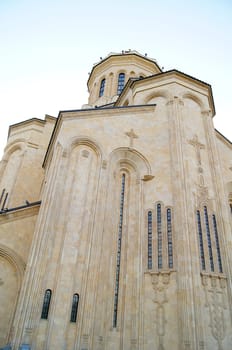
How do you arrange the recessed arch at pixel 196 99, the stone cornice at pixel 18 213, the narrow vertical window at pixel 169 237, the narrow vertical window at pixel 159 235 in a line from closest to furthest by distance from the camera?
the narrow vertical window at pixel 169 237 → the narrow vertical window at pixel 159 235 → the stone cornice at pixel 18 213 → the recessed arch at pixel 196 99

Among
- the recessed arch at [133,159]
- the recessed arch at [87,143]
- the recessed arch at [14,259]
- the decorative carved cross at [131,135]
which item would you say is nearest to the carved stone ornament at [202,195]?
the recessed arch at [133,159]

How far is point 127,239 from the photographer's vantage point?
432 inches

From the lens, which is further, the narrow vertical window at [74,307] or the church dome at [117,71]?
the church dome at [117,71]

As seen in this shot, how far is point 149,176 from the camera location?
41.4 feet

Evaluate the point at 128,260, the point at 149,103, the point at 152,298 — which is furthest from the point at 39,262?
the point at 149,103

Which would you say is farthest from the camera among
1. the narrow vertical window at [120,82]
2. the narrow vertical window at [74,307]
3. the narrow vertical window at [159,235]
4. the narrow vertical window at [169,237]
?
the narrow vertical window at [120,82]

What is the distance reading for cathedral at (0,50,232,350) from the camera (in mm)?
8688

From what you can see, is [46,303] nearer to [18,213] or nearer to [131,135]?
[18,213]

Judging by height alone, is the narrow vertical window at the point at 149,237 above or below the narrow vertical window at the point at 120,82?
below

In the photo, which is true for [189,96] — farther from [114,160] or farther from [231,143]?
[114,160]

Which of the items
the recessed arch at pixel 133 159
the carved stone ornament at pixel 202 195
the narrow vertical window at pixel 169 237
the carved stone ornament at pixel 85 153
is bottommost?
the narrow vertical window at pixel 169 237

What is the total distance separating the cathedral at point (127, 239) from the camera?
8688 mm

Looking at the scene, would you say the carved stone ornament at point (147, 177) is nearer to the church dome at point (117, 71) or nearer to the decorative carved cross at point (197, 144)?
the decorative carved cross at point (197, 144)

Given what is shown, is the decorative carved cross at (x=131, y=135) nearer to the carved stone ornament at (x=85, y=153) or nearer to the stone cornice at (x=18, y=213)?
the carved stone ornament at (x=85, y=153)
